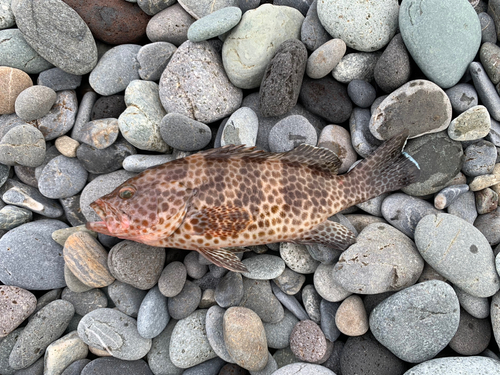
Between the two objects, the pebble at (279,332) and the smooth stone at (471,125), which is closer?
the smooth stone at (471,125)

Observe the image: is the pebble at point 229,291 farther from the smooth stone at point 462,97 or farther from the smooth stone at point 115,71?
the smooth stone at point 462,97

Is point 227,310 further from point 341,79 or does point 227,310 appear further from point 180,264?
point 341,79

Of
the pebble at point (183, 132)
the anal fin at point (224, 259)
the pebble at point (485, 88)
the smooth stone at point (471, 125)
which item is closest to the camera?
Result: the anal fin at point (224, 259)

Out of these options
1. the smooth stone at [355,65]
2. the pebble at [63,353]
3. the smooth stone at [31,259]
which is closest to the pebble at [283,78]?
the smooth stone at [355,65]

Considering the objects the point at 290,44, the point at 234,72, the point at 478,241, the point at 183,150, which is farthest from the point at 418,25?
the point at 183,150

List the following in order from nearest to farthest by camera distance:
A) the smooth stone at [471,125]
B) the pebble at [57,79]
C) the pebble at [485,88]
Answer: the smooth stone at [471,125], the pebble at [485,88], the pebble at [57,79]
